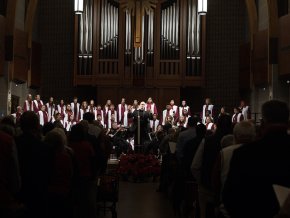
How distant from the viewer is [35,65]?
25.9m

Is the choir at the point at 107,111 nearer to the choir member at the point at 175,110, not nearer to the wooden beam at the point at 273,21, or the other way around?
the choir member at the point at 175,110

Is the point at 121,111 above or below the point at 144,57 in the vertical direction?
below

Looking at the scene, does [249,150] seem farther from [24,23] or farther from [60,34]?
[60,34]

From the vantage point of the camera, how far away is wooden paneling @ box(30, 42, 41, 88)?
2552cm

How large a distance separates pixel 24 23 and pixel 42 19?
2.64m

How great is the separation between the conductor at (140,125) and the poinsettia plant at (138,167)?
10.1 feet

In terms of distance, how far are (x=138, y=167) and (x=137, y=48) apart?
1146 cm

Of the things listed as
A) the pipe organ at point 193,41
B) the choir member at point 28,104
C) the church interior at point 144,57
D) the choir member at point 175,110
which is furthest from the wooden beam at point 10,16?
the pipe organ at point 193,41

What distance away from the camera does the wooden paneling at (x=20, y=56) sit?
23.1 m

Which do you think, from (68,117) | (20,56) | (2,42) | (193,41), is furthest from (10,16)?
(193,41)

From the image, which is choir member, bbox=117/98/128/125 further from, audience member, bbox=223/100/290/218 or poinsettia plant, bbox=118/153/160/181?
audience member, bbox=223/100/290/218

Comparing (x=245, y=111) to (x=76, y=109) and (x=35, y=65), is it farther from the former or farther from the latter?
(x=35, y=65)

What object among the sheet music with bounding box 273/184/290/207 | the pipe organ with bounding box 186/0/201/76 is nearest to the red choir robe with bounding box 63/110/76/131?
the pipe organ with bounding box 186/0/201/76

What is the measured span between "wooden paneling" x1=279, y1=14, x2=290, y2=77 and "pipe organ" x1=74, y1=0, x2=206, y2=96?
5752 millimetres
